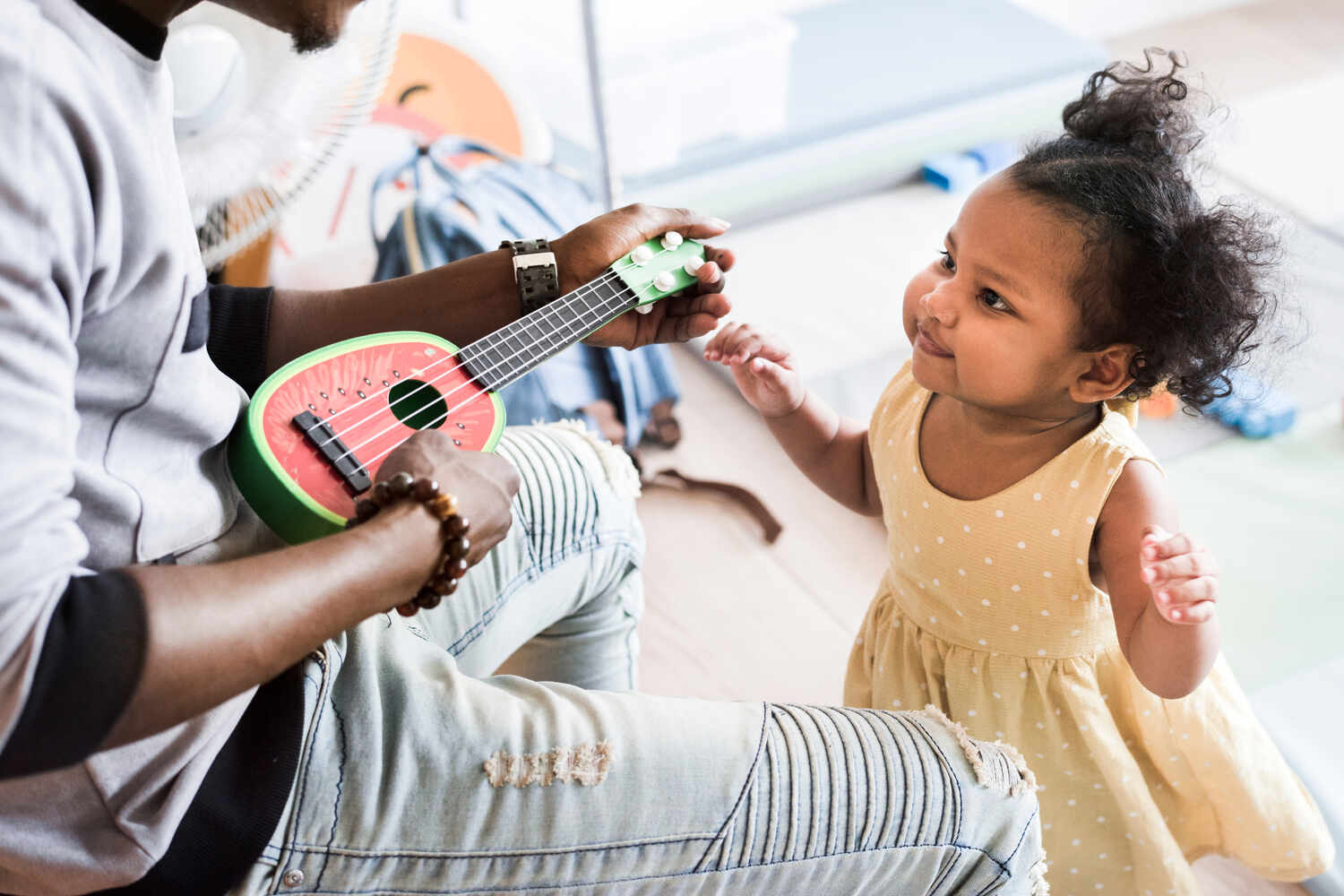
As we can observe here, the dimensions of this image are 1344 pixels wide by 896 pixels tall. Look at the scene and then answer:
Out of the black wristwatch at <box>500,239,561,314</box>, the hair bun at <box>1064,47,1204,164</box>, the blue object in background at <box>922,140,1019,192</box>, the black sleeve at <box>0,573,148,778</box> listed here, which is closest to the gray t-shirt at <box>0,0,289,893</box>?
the black sleeve at <box>0,573,148,778</box>

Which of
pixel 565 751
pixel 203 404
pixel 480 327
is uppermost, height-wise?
pixel 203 404

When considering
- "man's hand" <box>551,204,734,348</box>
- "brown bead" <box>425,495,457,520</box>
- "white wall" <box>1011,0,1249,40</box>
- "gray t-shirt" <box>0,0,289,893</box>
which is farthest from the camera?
"white wall" <box>1011,0,1249,40</box>

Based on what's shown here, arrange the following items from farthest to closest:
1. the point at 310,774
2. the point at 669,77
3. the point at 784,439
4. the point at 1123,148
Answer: the point at 669,77 → the point at 784,439 → the point at 1123,148 → the point at 310,774

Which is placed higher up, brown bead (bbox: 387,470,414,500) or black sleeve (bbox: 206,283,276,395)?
brown bead (bbox: 387,470,414,500)

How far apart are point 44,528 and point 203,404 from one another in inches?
7.6

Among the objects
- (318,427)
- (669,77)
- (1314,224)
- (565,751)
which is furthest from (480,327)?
(1314,224)

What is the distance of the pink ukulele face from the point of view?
87cm

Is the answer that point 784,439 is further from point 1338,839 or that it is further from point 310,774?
point 1338,839

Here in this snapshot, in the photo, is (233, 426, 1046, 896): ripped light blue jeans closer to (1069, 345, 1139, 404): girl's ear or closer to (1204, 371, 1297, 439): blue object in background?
(1069, 345, 1139, 404): girl's ear

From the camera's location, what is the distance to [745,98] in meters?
2.53

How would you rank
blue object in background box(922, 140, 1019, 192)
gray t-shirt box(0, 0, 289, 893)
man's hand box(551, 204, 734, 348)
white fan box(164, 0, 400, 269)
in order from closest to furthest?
gray t-shirt box(0, 0, 289, 893), man's hand box(551, 204, 734, 348), white fan box(164, 0, 400, 269), blue object in background box(922, 140, 1019, 192)

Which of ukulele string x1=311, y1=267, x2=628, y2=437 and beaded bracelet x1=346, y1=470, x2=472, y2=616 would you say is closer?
beaded bracelet x1=346, y1=470, x2=472, y2=616

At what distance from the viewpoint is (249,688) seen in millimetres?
695

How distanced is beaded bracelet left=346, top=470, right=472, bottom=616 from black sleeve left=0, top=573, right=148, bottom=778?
158mm
